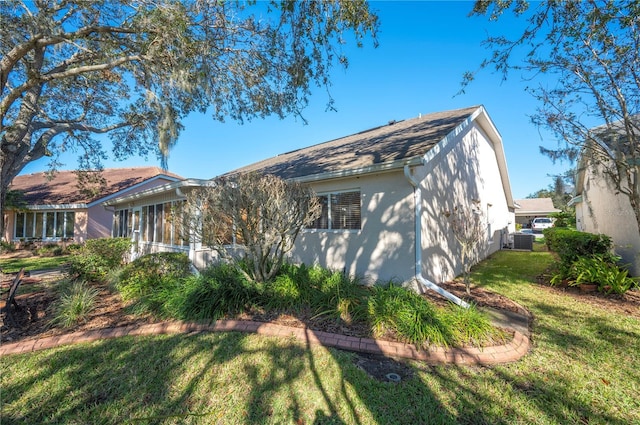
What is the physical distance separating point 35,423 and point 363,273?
6009 millimetres

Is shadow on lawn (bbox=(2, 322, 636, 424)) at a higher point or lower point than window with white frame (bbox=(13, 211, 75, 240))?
lower

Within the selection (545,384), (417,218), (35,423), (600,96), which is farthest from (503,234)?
(35,423)

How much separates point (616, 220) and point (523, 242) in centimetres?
644

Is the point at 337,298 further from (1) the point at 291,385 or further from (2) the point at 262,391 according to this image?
(2) the point at 262,391

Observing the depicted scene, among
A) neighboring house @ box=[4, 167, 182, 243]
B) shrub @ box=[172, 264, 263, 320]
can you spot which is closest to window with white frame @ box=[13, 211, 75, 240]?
neighboring house @ box=[4, 167, 182, 243]

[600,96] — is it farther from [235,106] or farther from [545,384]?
[235,106]

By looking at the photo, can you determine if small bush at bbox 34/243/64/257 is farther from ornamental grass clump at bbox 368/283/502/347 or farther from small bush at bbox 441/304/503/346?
small bush at bbox 441/304/503/346

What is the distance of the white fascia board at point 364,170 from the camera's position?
19.3ft

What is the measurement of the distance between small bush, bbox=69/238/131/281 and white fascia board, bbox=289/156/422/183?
6529mm

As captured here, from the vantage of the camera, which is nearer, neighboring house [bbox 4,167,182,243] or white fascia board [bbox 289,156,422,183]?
white fascia board [bbox 289,156,422,183]

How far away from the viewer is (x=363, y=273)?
7.08 metres

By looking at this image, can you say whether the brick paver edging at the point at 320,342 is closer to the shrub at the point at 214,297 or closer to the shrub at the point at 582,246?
the shrub at the point at 214,297

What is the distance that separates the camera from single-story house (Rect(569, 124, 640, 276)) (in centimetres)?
639

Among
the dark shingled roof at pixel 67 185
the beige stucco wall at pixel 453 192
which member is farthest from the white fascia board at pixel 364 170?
the dark shingled roof at pixel 67 185
